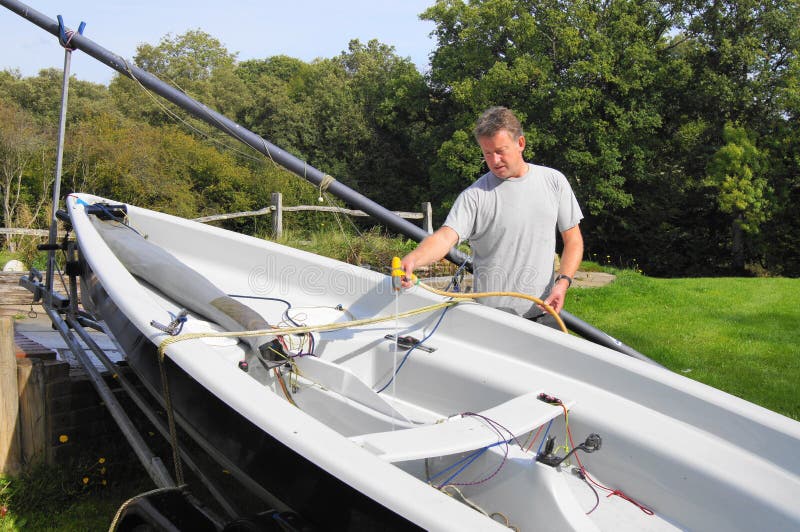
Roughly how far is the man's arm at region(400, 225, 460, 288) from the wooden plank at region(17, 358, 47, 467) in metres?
1.80

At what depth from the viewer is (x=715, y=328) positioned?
6117 mm

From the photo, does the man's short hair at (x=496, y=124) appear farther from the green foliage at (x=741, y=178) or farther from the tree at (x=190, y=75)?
the tree at (x=190, y=75)

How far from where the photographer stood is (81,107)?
20.6m

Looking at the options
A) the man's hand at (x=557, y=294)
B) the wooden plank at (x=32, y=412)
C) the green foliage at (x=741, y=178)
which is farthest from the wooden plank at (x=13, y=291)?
the green foliage at (x=741, y=178)

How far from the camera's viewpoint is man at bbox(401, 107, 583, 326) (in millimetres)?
2865

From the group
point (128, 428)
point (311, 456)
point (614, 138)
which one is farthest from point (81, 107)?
point (311, 456)

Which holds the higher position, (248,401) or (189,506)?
(248,401)

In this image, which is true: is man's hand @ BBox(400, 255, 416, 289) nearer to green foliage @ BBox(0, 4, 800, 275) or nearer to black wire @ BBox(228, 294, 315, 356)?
black wire @ BBox(228, 294, 315, 356)

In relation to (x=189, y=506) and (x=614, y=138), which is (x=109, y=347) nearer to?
(x=189, y=506)

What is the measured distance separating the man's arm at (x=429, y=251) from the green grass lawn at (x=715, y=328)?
97.0 inches

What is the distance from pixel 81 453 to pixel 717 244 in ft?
65.0

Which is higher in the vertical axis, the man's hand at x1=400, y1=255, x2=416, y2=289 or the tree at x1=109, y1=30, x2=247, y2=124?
the tree at x1=109, y1=30, x2=247, y2=124

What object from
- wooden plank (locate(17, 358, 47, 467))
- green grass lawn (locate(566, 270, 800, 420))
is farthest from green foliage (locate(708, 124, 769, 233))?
wooden plank (locate(17, 358, 47, 467))

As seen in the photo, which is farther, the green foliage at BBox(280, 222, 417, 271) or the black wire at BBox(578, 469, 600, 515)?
the green foliage at BBox(280, 222, 417, 271)
